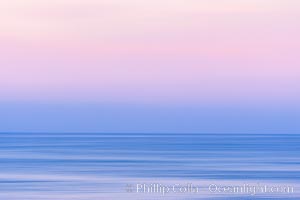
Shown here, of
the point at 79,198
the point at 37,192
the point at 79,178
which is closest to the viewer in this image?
the point at 79,198

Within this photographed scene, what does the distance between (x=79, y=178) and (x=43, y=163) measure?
505 inches

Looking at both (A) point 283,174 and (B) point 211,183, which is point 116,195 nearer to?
(B) point 211,183

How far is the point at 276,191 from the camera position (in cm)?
A: 3105

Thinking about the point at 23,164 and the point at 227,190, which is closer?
the point at 227,190

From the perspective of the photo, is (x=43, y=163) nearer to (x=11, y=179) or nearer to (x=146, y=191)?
(x=11, y=179)

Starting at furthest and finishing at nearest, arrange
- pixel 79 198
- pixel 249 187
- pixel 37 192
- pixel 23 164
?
pixel 23 164 → pixel 249 187 → pixel 37 192 → pixel 79 198

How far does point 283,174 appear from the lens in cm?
4053

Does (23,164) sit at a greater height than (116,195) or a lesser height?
greater

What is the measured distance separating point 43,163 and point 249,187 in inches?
709

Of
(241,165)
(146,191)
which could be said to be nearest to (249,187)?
(146,191)

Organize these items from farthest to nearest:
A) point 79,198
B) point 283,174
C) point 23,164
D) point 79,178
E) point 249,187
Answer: point 23,164, point 283,174, point 79,178, point 249,187, point 79,198

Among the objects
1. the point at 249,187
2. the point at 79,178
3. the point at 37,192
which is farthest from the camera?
the point at 79,178

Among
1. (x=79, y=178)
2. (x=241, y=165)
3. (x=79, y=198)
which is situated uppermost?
(x=241, y=165)

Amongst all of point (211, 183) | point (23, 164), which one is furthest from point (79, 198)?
point (23, 164)
